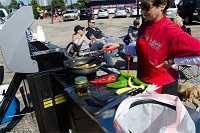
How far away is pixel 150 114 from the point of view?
2416 mm

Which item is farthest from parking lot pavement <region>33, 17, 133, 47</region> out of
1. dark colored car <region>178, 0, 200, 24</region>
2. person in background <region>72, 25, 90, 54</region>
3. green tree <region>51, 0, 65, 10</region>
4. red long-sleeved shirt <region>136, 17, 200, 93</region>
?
green tree <region>51, 0, 65, 10</region>

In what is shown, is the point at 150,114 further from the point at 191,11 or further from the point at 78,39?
the point at 191,11

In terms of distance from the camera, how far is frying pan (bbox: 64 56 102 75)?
3771mm

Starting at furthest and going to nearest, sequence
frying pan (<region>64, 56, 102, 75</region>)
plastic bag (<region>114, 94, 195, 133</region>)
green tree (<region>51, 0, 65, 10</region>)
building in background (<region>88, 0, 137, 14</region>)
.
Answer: green tree (<region>51, 0, 65, 10</region>), building in background (<region>88, 0, 137, 14</region>), frying pan (<region>64, 56, 102, 75</region>), plastic bag (<region>114, 94, 195, 133</region>)

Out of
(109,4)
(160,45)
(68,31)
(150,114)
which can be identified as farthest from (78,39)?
(109,4)

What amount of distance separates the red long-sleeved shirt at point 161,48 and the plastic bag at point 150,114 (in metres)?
0.64

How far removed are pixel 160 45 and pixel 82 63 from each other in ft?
3.57

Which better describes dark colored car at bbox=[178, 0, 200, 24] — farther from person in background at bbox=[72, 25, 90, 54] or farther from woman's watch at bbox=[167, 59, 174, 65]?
woman's watch at bbox=[167, 59, 174, 65]

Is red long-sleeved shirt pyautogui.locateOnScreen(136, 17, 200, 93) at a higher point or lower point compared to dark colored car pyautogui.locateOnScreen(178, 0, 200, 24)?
higher

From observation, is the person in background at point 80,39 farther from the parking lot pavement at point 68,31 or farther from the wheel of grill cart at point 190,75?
the parking lot pavement at point 68,31

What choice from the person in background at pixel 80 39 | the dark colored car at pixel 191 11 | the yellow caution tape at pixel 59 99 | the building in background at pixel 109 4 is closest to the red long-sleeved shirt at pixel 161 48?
the yellow caution tape at pixel 59 99

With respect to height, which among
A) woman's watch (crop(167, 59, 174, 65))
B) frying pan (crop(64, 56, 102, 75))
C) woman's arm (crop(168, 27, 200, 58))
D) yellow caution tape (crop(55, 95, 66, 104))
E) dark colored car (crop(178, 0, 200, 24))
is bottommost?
dark colored car (crop(178, 0, 200, 24))

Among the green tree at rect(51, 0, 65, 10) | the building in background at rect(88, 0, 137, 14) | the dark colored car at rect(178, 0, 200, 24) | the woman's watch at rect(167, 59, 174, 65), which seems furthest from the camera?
the green tree at rect(51, 0, 65, 10)

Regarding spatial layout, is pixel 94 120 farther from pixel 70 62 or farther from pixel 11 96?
pixel 11 96
